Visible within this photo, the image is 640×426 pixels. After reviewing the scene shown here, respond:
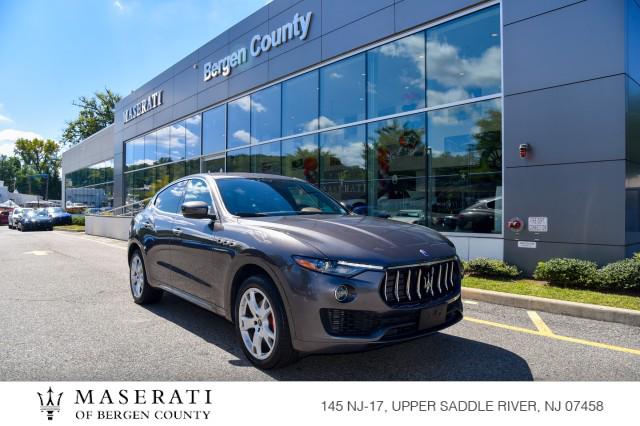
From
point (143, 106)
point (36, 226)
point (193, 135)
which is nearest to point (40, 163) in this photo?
point (36, 226)

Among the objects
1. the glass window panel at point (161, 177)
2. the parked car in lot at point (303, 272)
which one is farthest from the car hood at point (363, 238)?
the glass window panel at point (161, 177)

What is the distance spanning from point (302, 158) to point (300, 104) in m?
1.65

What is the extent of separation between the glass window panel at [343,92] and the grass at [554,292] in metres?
5.83

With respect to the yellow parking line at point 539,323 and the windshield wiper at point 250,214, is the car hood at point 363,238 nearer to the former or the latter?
the windshield wiper at point 250,214

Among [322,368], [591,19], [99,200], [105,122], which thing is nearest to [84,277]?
[322,368]

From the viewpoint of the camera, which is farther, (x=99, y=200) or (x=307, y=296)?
(x=99, y=200)

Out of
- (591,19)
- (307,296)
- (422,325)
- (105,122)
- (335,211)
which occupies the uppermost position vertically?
(105,122)

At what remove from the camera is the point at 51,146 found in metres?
104

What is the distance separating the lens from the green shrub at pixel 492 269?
7555 millimetres

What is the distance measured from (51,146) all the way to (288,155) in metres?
110

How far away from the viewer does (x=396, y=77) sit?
10680 millimetres

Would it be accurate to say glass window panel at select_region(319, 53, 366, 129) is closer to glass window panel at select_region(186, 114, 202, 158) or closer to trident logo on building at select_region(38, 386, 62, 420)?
glass window panel at select_region(186, 114, 202, 158)

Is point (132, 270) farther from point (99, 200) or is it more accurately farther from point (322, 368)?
point (99, 200)

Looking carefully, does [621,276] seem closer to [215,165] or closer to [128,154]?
[215,165]
